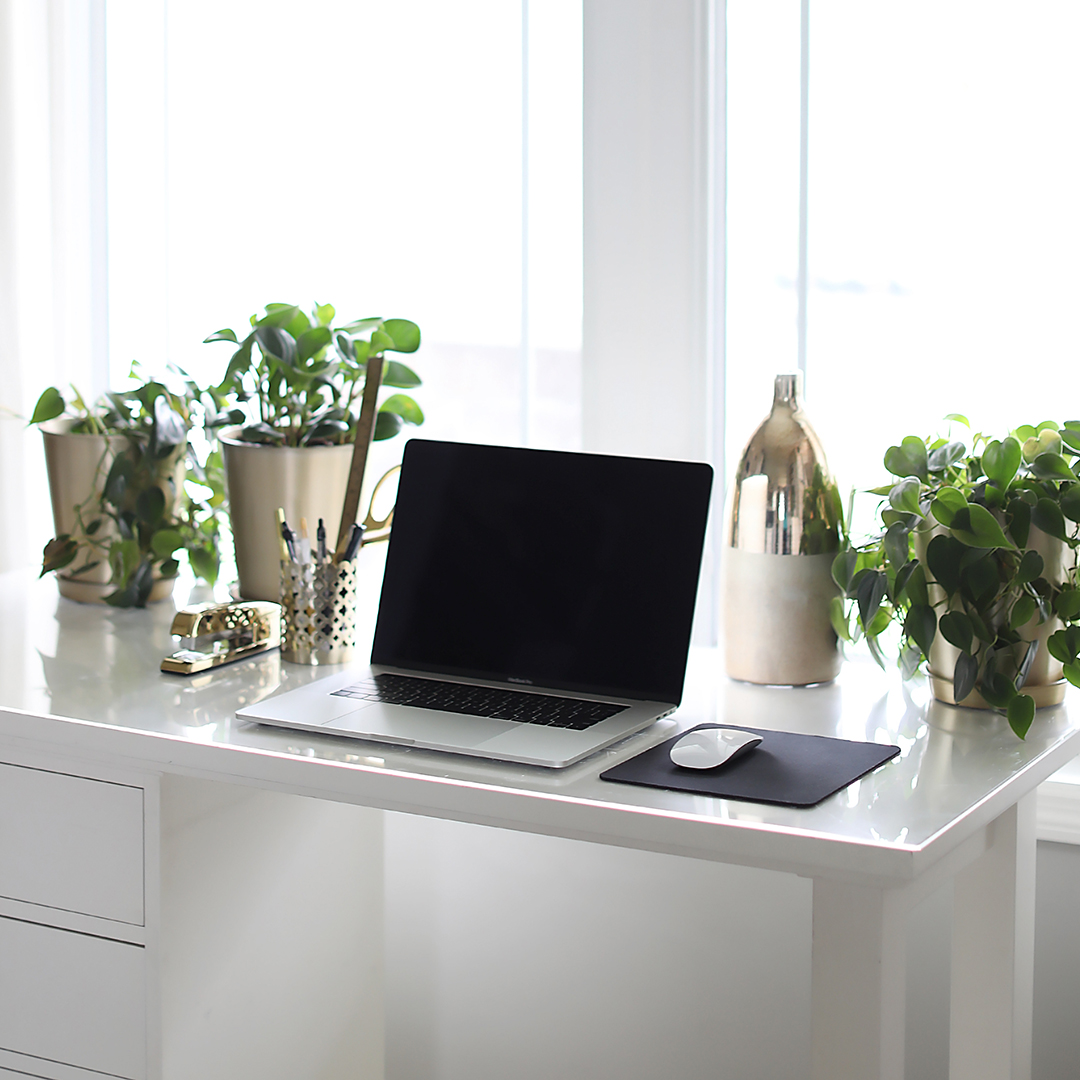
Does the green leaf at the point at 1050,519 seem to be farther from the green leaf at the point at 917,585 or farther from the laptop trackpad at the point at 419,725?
the laptop trackpad at the point at 419,725

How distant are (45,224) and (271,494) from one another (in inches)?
30.6

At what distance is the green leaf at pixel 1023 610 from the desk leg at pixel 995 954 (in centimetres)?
15

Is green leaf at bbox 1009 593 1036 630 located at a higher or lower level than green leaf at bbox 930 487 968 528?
lower

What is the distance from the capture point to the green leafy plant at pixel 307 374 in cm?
142

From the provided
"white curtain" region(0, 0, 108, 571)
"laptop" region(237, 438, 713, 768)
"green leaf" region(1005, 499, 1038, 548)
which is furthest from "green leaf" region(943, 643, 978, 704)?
"white curtain" region(0, 0, 108, 571)

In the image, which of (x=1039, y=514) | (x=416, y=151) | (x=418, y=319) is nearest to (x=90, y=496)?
(x=418, y=319)

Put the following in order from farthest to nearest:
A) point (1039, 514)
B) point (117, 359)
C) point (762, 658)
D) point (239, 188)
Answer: point (117, 359) → point (239, 188) → point (762, 658) → point (1039, 514)

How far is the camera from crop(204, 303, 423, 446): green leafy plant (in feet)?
4.65

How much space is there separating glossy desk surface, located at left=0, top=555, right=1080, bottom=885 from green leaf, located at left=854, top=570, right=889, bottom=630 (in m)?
0.09

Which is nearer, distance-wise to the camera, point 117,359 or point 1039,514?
point 1039,514

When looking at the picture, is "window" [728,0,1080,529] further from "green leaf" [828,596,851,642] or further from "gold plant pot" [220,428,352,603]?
"gold plant pot" [220,428,352,603]

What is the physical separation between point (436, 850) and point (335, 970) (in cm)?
26

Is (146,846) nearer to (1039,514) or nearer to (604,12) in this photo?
(1039,514)

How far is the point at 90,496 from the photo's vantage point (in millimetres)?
1479
